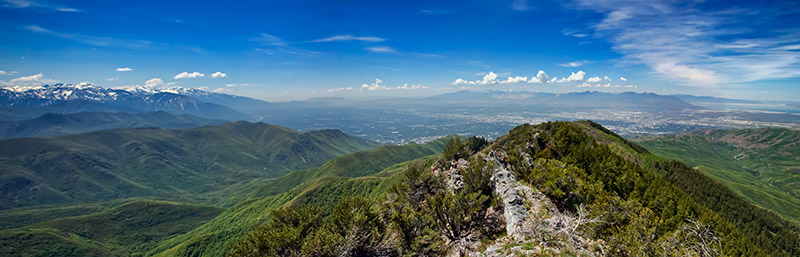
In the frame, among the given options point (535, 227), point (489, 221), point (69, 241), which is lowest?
point (69, 241)

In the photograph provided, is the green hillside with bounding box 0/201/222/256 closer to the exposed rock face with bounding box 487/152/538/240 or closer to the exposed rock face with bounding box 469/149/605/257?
the exposed rock face with bounding box 487/152/538/240

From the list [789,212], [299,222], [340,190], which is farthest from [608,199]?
[789,212]

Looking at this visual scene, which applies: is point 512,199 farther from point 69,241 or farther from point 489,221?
point 69,241

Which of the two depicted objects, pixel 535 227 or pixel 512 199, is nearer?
pixel 535 227

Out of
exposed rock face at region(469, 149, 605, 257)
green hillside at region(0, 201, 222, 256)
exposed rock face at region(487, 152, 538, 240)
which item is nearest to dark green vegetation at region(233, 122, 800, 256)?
exposed rock face at region(469, 149, 605, 257)

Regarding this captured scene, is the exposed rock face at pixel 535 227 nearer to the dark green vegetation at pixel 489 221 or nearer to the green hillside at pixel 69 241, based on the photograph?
the dark green vegetation at pixel 489 221

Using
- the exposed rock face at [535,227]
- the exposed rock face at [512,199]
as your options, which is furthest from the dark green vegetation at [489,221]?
the exposed rock face at [512,199]

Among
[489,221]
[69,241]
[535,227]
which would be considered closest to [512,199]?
[489,221]

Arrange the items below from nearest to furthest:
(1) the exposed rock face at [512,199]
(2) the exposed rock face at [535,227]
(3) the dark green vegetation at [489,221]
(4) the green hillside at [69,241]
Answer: (2) the exposed rock face at [535,227], (3) the dark green vegetation at [489,221], (1) the exposed rock face at [512,199], (4) the green hillside at [69,241]

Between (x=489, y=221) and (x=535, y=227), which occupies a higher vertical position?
(x=535, y=227)

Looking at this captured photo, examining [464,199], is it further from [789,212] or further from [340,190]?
[789,212]

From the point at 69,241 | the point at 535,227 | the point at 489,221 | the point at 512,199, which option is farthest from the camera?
the point at 69,241
